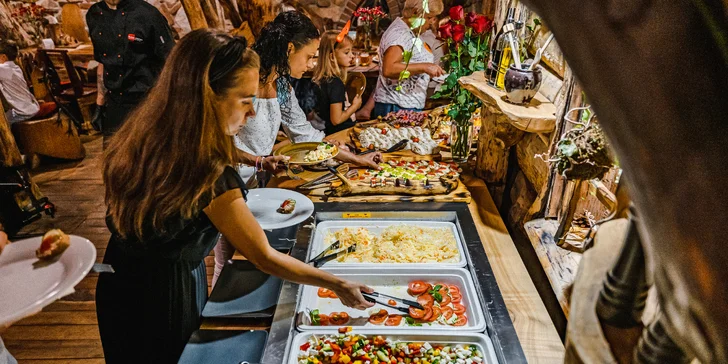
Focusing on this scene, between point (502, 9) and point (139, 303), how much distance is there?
274 cm

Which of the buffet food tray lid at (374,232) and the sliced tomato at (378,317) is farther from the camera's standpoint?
the buffet food tray lid at (374,232)

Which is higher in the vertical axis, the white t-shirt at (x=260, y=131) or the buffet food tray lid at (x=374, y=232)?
the white t-shirt at (x=260, y=131)

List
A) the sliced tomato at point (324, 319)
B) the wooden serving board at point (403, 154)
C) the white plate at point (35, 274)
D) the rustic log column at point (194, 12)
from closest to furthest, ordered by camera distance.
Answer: the white plate at point (35, 274)
the sliced tomato at point (324, 319)
the wooden serving board at point (403, 154)
the rustic log column at point (194, 12)

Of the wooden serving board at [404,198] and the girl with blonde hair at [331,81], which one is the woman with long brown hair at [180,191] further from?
the girl with blonde hair at [331,81]

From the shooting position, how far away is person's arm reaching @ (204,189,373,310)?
154 centimetres

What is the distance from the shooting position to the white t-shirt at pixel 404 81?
4078 mm

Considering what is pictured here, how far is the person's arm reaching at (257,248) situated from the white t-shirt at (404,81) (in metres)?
2.83

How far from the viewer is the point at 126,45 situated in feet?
13.9

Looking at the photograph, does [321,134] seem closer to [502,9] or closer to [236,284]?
[502,9]

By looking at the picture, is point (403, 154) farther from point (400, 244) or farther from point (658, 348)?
point (658, 348)

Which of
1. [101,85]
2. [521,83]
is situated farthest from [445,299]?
[101,85]

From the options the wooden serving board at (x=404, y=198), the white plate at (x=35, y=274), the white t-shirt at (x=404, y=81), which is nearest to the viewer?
the white plate at (x=35, y=274)

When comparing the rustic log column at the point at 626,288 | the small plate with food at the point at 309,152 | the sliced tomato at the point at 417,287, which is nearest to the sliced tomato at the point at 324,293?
the sliced tomato at the point at 417,287

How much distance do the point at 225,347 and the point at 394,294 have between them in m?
0.77
